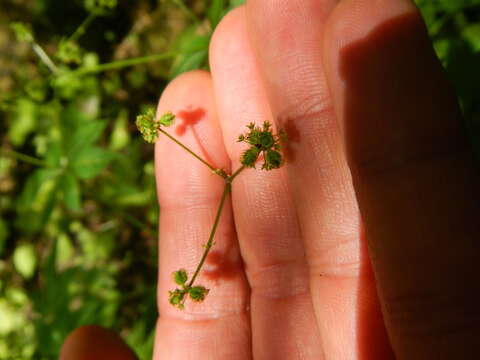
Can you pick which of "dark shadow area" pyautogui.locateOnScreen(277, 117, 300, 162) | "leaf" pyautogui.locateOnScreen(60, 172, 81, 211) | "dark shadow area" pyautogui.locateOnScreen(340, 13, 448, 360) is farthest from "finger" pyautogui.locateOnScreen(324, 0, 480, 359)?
"leaf" pyautogui.locateOnScreen(60, 172, 81, 211)

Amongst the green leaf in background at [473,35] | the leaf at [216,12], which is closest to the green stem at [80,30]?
the leaf at [216,12]

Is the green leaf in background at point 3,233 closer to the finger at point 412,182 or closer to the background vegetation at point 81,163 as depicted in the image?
the background vegetation at point 81,163

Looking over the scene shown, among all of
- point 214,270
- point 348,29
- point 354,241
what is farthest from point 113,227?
point 348,29

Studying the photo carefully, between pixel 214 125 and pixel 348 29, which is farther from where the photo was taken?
pixel 214 125

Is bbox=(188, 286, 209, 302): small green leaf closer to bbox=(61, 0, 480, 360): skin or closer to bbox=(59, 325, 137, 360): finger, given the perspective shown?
bbox=(61, 0, 480, 360): skin

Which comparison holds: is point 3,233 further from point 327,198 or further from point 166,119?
point 327,198

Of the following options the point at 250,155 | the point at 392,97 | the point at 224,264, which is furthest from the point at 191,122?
the point at 392,97

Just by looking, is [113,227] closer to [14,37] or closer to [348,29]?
[14,37]
